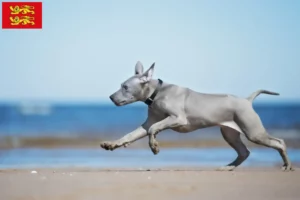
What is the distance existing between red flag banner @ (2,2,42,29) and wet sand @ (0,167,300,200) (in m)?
1.70

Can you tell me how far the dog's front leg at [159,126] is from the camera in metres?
4.89

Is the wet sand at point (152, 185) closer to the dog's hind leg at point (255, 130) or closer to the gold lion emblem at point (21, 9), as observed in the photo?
the dog's hind leg at point (255, 130)

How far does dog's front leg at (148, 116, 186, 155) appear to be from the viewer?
4895 millimetres

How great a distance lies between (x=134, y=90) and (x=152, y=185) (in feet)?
3.68

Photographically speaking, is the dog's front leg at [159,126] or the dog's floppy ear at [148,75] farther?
the dog's floppy ear at [148,75]

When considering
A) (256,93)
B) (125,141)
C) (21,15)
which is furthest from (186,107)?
(21,15)

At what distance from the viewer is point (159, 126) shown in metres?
5.02

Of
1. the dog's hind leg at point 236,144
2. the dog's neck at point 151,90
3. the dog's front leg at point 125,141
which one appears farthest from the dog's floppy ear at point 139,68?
the dog's hind leg at point 236,144

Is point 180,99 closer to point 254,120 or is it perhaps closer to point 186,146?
point 254,120

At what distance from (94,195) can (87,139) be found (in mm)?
6482

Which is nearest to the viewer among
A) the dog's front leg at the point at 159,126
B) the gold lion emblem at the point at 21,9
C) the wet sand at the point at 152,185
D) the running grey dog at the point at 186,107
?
the wet sand at the point at 152,185

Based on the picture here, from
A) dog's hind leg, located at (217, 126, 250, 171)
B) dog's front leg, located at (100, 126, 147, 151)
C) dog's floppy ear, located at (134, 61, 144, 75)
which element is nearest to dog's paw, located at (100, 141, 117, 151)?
dog's front leg, located at (100, 126, 147, 151)

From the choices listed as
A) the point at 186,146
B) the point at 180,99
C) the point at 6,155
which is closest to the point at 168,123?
the point at 180,99

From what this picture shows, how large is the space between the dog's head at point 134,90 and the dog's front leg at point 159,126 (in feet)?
0.98
